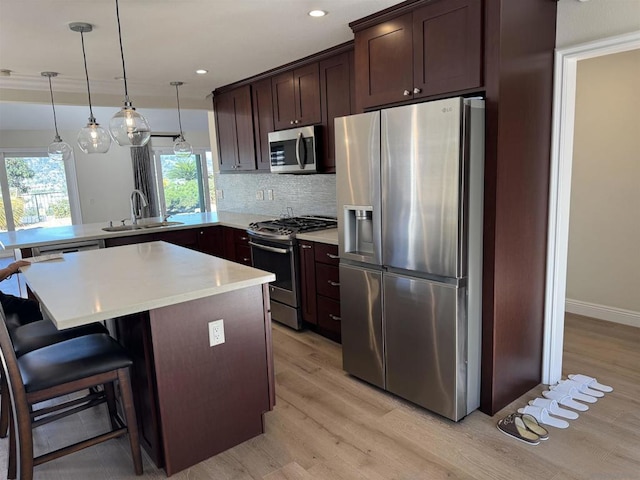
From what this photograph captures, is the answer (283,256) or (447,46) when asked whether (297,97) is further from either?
(447,46)

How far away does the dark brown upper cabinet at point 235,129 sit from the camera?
15.5 feet

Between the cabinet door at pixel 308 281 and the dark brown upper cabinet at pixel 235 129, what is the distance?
1.62 metres

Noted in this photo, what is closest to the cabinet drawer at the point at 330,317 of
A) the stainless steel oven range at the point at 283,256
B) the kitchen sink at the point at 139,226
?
the stainless steel oven range at the point at 283,256

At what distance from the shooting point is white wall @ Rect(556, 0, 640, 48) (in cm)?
222

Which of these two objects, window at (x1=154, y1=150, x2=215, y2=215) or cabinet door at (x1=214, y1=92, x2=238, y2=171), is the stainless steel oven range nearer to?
cabinet door at (x1=214, y1=92, x2=238, y2=171)

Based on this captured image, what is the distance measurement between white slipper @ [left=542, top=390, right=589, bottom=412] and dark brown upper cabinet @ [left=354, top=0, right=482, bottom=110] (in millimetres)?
1884

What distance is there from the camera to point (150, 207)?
905 centimetres

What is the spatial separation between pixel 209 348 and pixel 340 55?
8.25 feet

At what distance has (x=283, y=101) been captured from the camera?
4160 mm

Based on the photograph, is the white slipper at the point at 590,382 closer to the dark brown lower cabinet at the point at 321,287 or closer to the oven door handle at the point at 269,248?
the dark brown lower cabinet at the point at 321,287

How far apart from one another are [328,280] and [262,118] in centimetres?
202

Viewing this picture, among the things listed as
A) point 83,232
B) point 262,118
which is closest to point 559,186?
point 262,118

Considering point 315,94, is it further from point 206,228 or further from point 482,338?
point 482,338

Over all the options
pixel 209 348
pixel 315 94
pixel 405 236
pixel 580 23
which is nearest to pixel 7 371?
pixel 209 348
